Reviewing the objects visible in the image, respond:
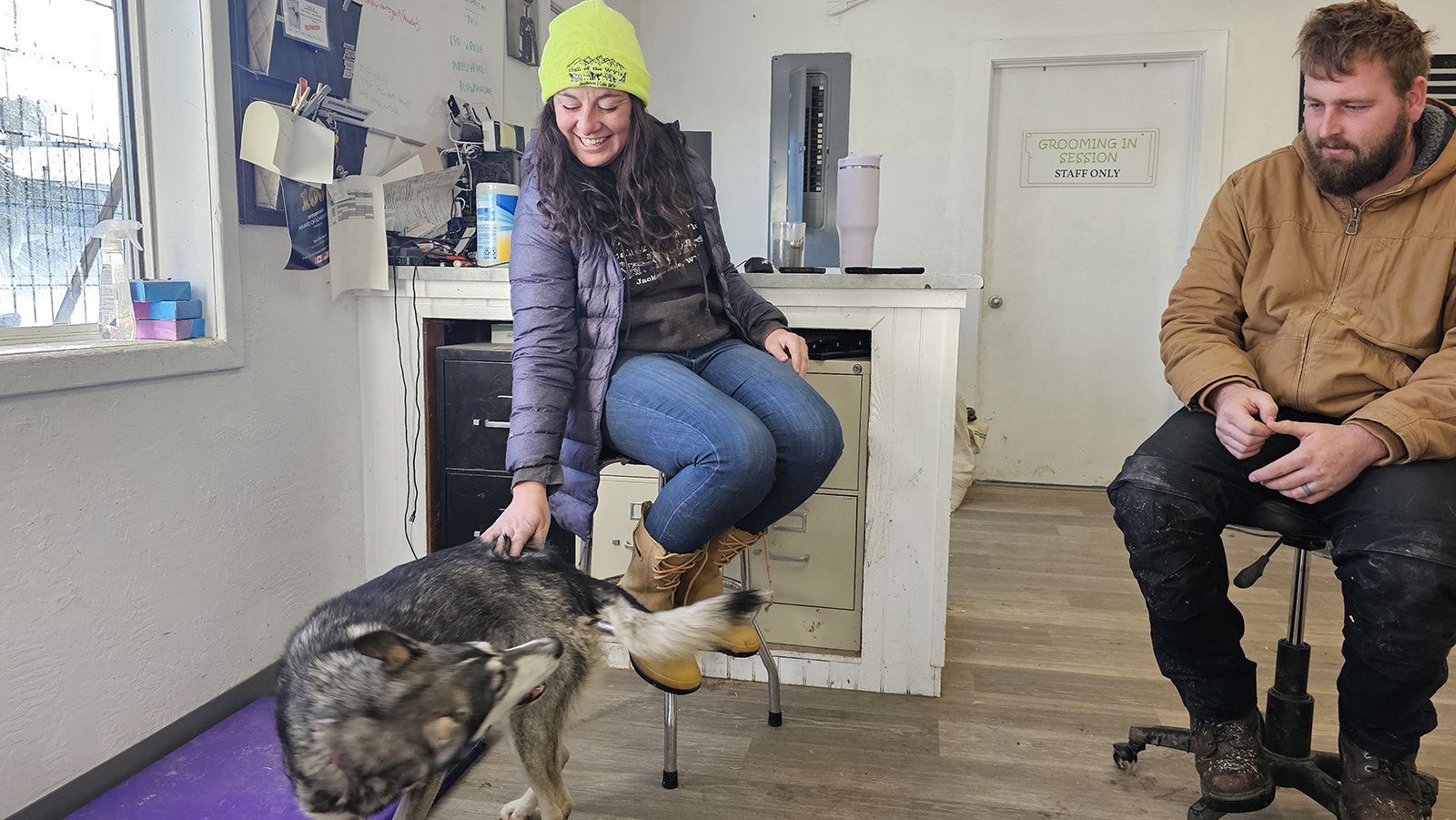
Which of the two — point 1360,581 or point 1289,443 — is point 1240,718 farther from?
point 1289,443

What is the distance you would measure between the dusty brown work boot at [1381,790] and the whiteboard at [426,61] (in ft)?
7.51

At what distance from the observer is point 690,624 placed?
1195mm

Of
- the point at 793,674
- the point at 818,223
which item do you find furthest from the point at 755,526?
the point at 818,223

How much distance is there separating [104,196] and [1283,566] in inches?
138

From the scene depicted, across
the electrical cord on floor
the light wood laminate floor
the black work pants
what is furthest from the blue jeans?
the electrical cord on floor

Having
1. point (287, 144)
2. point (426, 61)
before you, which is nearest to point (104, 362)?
point (287, 144)

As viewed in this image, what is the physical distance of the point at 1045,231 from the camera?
424cm

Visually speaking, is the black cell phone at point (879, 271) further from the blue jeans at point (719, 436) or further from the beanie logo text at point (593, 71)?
the beanie logo text at point (593, 71)

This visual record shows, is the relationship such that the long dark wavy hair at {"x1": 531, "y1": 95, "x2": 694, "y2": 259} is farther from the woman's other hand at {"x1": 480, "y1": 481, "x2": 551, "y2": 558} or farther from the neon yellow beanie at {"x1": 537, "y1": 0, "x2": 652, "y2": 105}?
the woman's other hand at {"x1": 480, "y1": 481, "x2": 551, "y2": 558}

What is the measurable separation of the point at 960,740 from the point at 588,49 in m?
1.49

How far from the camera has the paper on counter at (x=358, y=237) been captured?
2.09 metres

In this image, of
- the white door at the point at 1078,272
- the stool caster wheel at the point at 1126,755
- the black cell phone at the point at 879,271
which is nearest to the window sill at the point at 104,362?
the black cell phone at the point at 879,271

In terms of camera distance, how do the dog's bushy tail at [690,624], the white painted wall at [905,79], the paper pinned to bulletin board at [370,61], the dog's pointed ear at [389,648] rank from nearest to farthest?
the dog's pointed ear at [389,648] < the dog's bushy tail at [690,624] < the paper pinned to bulletin board at [370,61] < the white painted wall at [905,79]

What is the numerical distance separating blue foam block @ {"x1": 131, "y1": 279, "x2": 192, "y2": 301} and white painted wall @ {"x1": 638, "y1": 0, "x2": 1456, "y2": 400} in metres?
2.84
